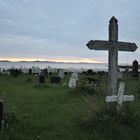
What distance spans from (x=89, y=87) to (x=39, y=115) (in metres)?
6.74

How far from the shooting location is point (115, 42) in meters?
9.20

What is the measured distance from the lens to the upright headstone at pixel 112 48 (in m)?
8.89

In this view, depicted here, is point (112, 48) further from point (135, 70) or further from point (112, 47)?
point (135, 70)

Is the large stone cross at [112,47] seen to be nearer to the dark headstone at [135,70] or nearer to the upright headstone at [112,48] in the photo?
the upright headstone at [112,48]

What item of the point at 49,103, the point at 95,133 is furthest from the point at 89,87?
the point at 95,133

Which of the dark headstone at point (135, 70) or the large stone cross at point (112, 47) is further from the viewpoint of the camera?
the dark headstone at point (135, 70)

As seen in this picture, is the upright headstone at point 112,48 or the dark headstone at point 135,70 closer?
the upright headstone at point 112,48

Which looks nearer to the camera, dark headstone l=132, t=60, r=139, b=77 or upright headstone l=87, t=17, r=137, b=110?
upright headstone l=87, t=17, r=137, b=110

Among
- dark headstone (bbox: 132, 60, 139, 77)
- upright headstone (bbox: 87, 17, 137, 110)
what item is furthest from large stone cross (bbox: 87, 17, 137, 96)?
dark headstone (bbox: 132, 60, 139, 77)

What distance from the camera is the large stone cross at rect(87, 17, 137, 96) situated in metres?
8.92

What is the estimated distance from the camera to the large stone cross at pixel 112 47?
892 centimetres

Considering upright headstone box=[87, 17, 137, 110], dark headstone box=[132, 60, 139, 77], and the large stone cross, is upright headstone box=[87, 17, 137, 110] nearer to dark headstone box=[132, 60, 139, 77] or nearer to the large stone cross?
the large stone cross

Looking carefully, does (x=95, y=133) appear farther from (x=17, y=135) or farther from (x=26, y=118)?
(x=26, y=118)

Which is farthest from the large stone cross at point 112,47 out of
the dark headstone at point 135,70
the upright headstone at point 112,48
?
the dark headstone at point 135,70
